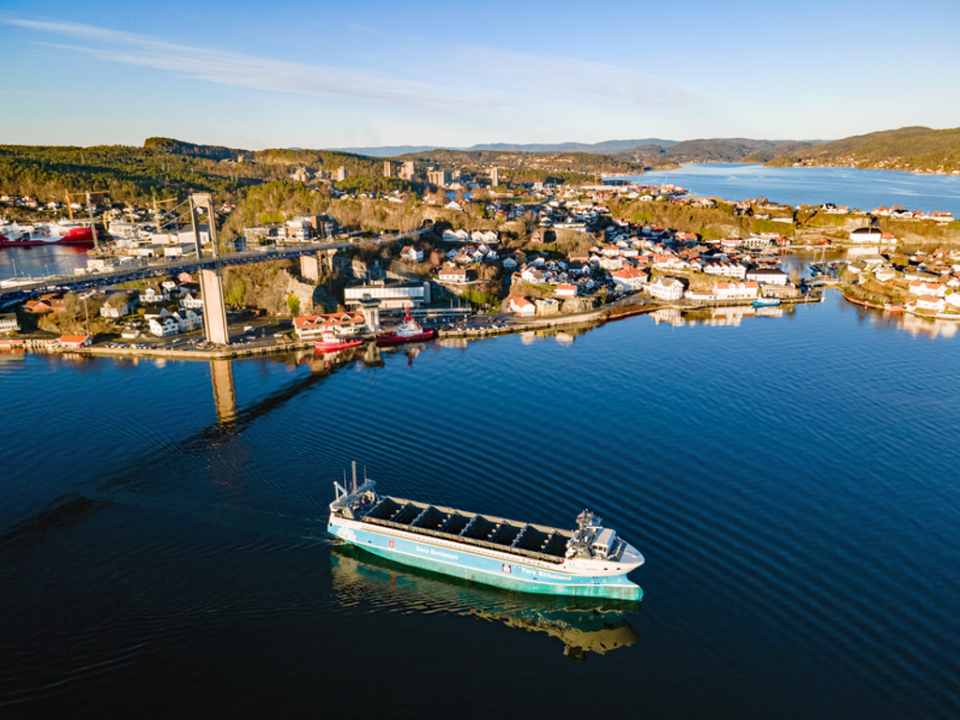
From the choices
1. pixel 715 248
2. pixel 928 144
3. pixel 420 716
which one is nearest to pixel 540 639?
pixel 420 716

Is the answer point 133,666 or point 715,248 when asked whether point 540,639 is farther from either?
point 715,248

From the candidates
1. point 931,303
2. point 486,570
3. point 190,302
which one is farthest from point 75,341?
point 931,303

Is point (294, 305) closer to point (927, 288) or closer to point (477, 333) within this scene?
point (477, 333)

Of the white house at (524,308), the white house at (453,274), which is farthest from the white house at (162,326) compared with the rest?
the white house at (524,308)

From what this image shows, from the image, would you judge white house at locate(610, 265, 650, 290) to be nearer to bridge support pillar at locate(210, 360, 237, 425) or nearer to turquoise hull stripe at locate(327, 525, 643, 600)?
bridge support pillar at locate(210, 360, 237, 425)

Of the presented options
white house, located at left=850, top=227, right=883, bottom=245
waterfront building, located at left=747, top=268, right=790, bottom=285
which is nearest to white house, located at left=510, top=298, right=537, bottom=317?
waterfront building, located at left=747, top=268, right=790, bottom=285
